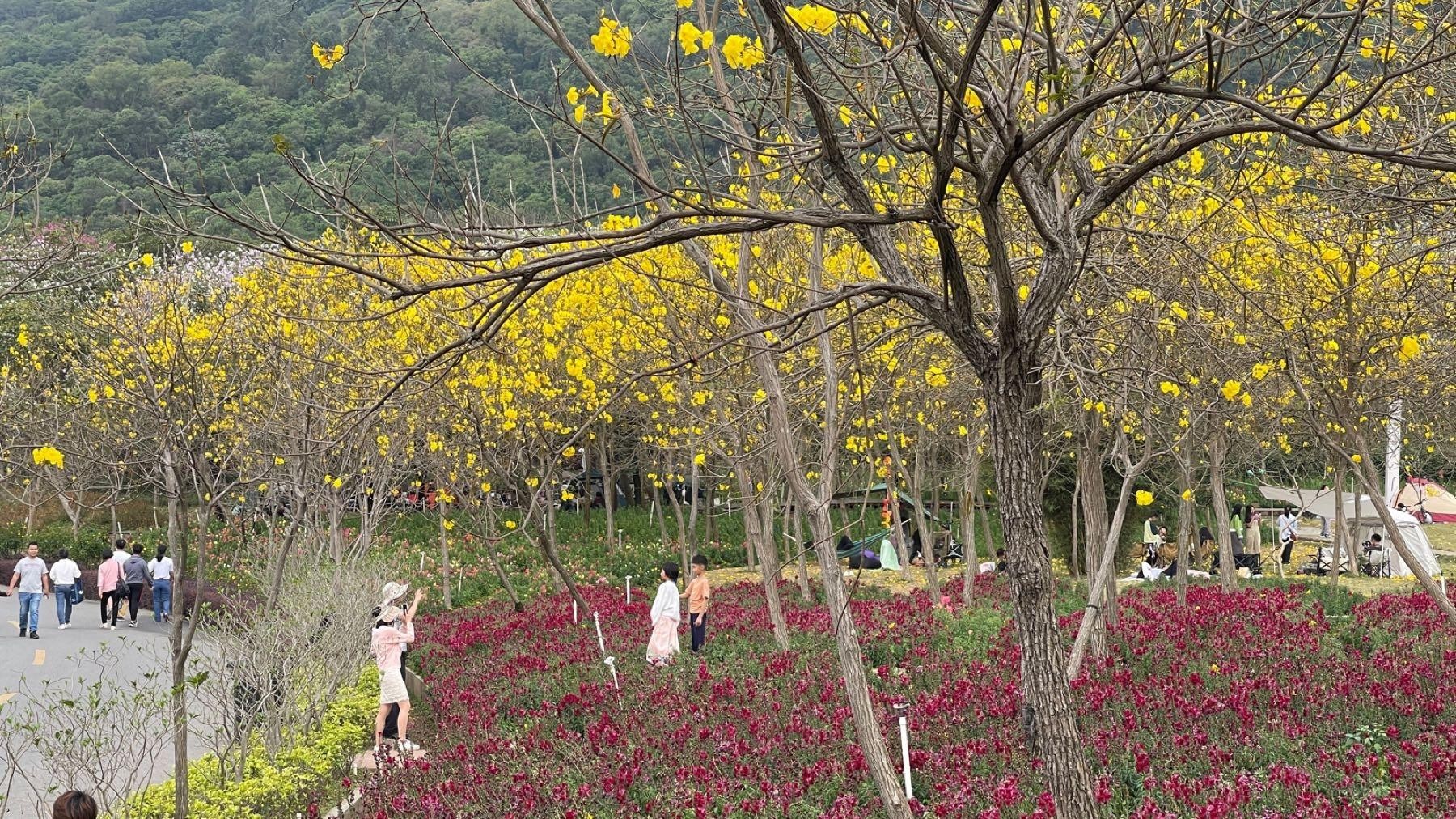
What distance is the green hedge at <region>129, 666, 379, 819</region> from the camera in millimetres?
8938

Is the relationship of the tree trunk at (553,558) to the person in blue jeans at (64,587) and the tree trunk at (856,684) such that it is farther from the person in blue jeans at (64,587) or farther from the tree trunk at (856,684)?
the person in blue jeans at (64,587)

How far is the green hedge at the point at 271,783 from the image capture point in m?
8.94

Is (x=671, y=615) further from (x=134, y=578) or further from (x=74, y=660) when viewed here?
(x=134, y=578)

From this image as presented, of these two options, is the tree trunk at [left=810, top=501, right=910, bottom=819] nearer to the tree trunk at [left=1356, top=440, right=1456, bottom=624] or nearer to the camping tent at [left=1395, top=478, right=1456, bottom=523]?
the tree trunk at [left=1356, top=440, right=1456, bottom=624]

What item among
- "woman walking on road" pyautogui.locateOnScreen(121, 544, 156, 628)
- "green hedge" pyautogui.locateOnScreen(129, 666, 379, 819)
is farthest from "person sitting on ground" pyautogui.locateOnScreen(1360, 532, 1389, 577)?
"woman walking on road" pyautogui.locateOnScreen(121, 544, 156, 628)

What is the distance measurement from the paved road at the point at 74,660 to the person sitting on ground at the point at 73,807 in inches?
199

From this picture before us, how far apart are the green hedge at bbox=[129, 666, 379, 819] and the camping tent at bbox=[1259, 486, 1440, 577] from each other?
9788mm

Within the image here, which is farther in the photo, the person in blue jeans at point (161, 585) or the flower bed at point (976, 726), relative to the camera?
the person in blue jeans at point (161, 585)

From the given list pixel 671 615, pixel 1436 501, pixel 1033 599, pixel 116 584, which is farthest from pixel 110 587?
pixel 1436 501

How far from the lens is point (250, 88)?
49.6 meters

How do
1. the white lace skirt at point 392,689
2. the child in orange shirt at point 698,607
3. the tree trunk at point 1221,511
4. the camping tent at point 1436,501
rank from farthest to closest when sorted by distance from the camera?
1. the camping tent at point 1436,501
2. the tree trunk at point 1221,511
3. the child in orange shirt at point 698,607
4. the white lace skirt at point 392,689

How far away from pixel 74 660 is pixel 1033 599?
16.5 m

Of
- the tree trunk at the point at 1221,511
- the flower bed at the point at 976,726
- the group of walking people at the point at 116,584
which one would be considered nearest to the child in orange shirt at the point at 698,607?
the flower bed at the point at 976,726

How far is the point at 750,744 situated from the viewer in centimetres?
851
